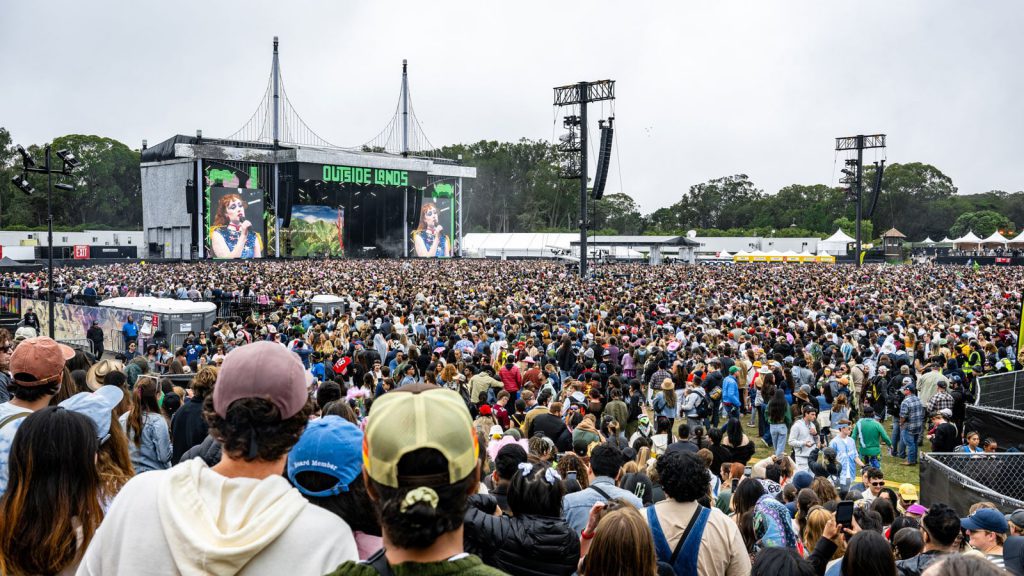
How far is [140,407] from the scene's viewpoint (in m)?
5.15

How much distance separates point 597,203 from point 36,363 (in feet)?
354

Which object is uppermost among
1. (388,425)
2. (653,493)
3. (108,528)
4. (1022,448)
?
(388,425)

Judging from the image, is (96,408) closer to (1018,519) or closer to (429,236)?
(1018,519)

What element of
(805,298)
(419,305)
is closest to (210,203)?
(419,305)

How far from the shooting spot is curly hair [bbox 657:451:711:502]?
377 centimetres

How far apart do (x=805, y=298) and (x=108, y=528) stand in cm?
2377

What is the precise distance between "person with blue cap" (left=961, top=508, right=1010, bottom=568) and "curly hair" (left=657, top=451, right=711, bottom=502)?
6.49 ft

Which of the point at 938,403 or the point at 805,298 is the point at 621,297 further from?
the point at 938,403

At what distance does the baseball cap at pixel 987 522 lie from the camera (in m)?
4.61

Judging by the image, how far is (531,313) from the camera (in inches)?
739

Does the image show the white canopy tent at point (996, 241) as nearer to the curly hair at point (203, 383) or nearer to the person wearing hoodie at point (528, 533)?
the curly hair at point (203, 383)

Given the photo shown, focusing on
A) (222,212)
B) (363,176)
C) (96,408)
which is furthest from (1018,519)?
(363,176)

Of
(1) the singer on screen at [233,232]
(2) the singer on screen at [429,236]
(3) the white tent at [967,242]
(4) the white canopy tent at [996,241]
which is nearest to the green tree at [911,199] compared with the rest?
(3) the white tent at [967,242]

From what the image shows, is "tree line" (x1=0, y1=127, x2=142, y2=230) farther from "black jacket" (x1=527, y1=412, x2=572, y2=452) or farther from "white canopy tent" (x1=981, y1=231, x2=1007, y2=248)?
"white canopy tent" (x1=981, y1=231, x2=1007, y2=248)
